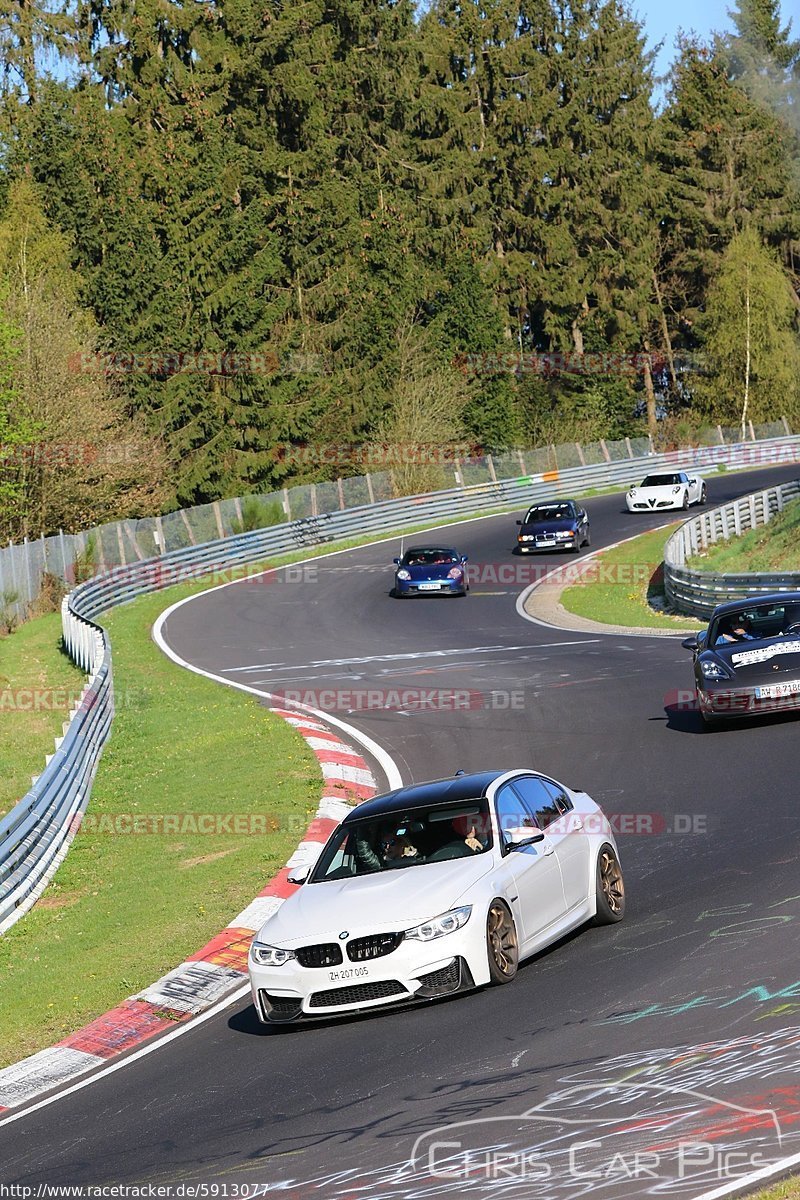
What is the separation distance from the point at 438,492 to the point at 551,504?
11.2 m

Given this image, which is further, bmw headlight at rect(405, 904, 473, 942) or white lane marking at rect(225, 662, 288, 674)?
white lane marking at rect(225, 662, 288, 674)

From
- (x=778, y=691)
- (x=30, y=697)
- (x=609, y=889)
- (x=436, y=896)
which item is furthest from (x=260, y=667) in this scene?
(x=436, y=896)

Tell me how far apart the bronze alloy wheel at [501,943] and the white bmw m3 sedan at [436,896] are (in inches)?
0.4

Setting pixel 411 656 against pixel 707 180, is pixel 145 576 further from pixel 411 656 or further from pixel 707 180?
pixel 707 180

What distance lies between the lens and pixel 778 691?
18188mm

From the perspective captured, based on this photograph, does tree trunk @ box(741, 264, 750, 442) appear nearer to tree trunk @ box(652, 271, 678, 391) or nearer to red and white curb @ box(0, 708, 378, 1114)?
tree trunk @ box(652, 271, 678, 391)

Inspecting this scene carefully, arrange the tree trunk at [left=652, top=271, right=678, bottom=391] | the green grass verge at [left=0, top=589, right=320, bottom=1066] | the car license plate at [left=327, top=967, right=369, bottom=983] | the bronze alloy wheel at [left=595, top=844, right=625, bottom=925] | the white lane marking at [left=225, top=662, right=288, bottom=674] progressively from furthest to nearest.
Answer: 1. the tree trunk at [left=652, top=271, right=678, bottom=391]
2. the white lane marking at [left=225, top=662, right=288, bottom=674]
3. the green grass verge at [left=0, top=589, right=320, bottom=1066]
4. the bronze alloy wheel at [left=595, top=844, right=625, bottom=925]
5. the car license plate at [left=327, top=967, right=369, bottom=983]

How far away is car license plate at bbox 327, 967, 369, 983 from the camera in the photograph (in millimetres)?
9570

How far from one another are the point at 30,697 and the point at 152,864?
1540 centimetres

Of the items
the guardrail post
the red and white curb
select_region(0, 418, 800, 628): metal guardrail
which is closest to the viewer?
the red and white curb

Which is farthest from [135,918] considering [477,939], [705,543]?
A: [705,543]

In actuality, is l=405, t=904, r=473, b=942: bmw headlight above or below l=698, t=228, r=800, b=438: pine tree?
below

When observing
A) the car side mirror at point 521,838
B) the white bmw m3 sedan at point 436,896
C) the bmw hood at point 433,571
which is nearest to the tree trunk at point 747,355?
the bmw hood at point 433,571

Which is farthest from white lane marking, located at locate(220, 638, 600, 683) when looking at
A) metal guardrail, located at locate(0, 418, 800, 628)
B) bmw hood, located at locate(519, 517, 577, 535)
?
bmw hood, located at locate(519, 517, 577, 535)
